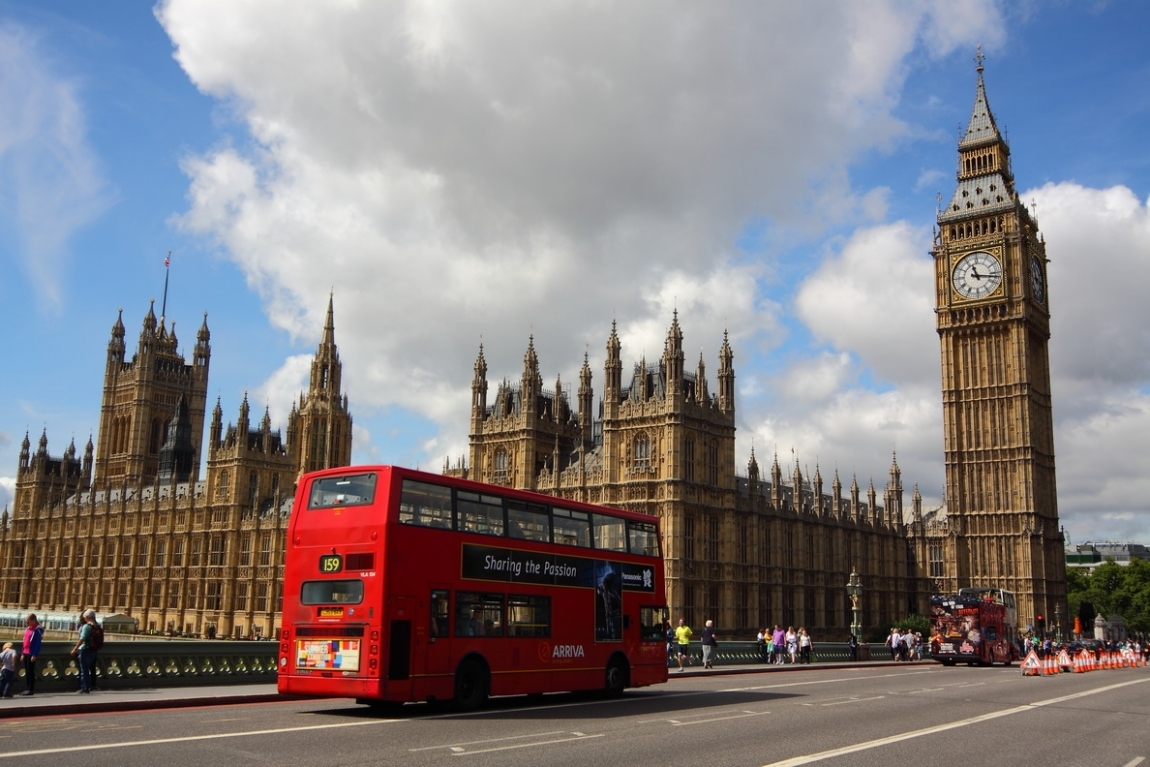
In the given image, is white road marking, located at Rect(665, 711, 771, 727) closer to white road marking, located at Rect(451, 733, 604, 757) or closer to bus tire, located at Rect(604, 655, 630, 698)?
white road marking, located at Rect(451, 733, 604, 757)

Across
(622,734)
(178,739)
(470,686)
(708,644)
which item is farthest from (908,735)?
(708,644)

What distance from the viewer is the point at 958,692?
29.2 meters

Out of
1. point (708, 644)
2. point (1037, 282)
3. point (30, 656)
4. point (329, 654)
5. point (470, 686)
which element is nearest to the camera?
point (329, 654)

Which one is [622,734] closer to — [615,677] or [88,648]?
[615,677]

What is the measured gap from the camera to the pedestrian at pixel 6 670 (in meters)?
21.1

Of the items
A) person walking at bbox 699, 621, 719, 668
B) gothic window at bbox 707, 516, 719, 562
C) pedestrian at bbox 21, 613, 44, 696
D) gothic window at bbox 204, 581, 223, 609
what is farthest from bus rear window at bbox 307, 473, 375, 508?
gothic window at bbox 204, 581, 223, 609

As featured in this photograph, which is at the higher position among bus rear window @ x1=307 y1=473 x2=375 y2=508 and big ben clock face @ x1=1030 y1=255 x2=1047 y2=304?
big ben clock face @ x1=1030 y1=255 x2=1047 y2=304

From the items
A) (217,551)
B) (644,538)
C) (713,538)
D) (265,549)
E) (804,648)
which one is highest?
(713,538)

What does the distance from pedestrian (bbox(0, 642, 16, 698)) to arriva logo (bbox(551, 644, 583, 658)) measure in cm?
1124

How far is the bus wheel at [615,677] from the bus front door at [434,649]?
5503 millimetres

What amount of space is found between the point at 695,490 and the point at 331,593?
43265 mm

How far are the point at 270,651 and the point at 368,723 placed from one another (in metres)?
9.88

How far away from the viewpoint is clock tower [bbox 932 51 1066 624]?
83.6 m

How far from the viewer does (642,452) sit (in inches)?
2432
